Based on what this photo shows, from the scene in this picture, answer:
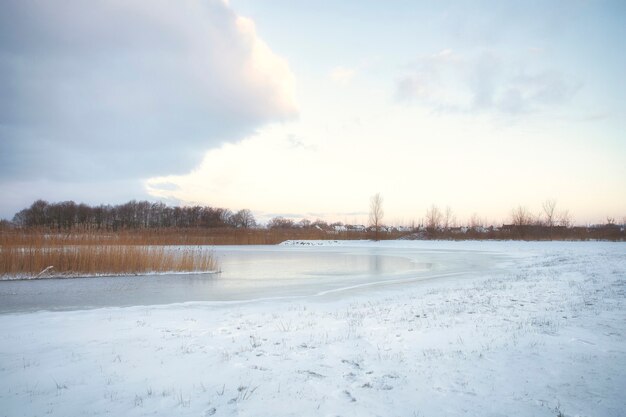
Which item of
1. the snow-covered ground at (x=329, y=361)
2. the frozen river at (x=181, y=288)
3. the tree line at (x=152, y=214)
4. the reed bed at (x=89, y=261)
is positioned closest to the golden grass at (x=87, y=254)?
the reed bed at (x=89, y=261)

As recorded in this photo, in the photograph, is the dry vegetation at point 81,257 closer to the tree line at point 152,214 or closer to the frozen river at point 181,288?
the frozen river at point 181,288

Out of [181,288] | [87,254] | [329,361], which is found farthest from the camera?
[87,254]

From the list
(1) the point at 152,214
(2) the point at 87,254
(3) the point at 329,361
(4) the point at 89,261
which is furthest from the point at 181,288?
(1) the point at 152,214

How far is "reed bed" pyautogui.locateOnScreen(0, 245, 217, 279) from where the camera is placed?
12.6 meters

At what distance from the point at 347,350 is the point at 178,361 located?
1985 millimetres

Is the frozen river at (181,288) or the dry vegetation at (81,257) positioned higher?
the dry vegetation at (81,257)

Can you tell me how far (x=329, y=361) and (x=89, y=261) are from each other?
1300 cm

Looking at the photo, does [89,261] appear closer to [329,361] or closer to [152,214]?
[329,361]

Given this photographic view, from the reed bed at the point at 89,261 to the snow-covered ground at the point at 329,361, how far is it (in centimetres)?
729

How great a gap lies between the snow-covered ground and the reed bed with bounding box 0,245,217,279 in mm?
7292

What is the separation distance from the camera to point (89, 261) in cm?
1361

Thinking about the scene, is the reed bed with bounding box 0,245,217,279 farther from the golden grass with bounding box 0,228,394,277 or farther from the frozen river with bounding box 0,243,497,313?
the frozen river with bounding box 0,243,497,313

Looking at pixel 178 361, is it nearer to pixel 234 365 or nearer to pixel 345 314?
pixel 234 365

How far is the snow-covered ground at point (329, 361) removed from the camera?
9.87 feet
